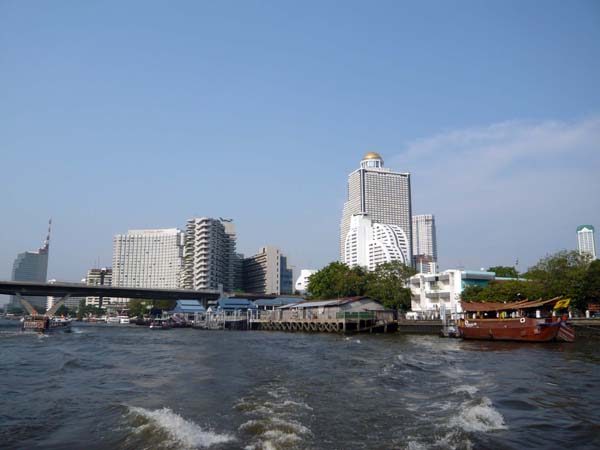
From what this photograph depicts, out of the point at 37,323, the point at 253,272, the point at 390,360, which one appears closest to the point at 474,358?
the point at 390,360

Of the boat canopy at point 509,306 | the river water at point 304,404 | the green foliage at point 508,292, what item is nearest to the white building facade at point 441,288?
the green foliage at point 508,292

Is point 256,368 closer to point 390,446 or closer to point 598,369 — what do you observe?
point 390,446

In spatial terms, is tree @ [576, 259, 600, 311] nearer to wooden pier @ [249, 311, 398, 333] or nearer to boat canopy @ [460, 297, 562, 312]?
boat canopy @ [460, 297, 562, 312]

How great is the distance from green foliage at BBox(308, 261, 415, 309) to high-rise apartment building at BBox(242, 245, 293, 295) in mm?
64067

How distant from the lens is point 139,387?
1738cm

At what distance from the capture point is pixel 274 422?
1151 cm

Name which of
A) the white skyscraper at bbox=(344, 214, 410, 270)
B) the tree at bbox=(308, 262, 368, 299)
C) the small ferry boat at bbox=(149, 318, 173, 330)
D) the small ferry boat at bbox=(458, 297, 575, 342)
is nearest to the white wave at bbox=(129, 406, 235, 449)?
the small ferry boat at bbox=(458, 297, 575, 342)

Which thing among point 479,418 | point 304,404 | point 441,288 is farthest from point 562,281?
point 304,404

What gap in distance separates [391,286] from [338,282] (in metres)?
12.0

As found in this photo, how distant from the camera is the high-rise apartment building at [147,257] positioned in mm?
183750

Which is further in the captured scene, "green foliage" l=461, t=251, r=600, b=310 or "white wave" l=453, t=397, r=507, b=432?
"green foliage" l=461, t=251, r=600, b=310

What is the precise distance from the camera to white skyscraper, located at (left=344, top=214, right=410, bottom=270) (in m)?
177

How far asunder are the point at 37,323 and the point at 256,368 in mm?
46910

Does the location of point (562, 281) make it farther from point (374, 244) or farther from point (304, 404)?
point (374, 244)
